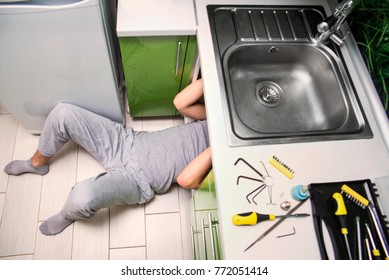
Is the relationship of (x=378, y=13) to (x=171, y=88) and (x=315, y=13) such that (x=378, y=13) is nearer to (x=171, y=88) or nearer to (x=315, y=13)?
(x=315, y=13)

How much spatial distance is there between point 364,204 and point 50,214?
1.48 m

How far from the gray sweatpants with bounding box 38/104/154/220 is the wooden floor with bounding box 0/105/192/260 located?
261 millimetres

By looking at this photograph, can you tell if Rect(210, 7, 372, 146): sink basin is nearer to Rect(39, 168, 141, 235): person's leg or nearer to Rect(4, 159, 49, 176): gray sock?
Rect(39, 168, 141, 235): person's leg

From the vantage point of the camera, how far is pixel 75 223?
145 cm

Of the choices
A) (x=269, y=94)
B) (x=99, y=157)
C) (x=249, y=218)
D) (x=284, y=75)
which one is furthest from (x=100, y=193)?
(x=284, y=75)

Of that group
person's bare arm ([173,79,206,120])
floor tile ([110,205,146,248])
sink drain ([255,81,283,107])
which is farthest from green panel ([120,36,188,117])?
floor tile ([110,205,146,248])

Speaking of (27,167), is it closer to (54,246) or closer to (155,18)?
(54,246)

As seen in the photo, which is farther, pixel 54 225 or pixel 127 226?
pixel 127 226

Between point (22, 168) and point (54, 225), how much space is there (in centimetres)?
38

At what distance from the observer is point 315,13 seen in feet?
3.79

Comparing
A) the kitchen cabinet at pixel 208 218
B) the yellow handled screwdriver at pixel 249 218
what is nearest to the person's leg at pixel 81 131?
the kitchen cabinet at pixel 208 218

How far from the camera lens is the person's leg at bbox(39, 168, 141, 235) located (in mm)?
1089
